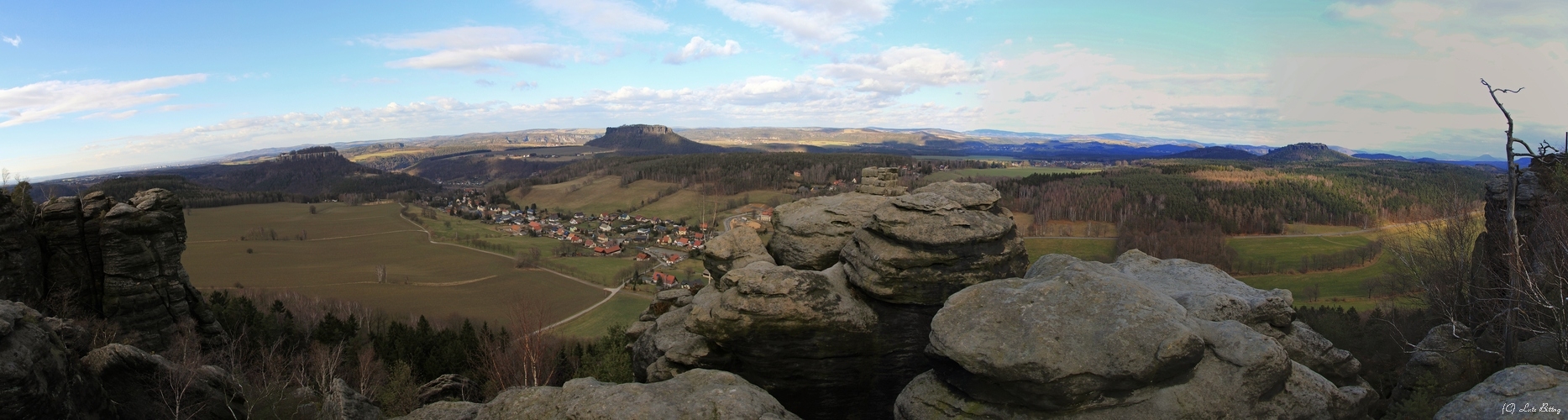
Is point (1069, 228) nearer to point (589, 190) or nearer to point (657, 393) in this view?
point (657, 393)

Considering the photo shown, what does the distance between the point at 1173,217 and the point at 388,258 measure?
11825 centimetres

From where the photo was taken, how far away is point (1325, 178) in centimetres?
12300

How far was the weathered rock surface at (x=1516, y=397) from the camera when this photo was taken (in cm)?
1030

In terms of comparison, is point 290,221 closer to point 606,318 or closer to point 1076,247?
point 606,318

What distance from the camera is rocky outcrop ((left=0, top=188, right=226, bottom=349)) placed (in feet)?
93.3

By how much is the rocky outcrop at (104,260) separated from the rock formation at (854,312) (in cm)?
3179

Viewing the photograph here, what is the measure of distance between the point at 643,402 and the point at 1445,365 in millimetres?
20220

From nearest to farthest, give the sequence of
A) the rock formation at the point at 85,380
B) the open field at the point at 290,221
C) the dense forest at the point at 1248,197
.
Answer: the rock formation at the point at 85,380 → the dense forest at the point at 1248,197 → the open field at the point at 290,221

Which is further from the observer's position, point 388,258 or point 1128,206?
point 1128,206

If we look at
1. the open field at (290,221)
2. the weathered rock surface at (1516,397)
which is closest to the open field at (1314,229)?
the weathered rock surface at (1516,397)

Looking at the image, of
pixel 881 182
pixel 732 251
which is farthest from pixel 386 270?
pixel 881 182

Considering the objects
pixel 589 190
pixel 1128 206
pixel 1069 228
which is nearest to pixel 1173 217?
pixel 1128 206

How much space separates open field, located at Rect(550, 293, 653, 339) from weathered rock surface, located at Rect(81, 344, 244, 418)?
30481 millimetres

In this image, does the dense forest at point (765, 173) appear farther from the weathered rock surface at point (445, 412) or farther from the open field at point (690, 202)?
the weathered rock surface at point (445, 412)
